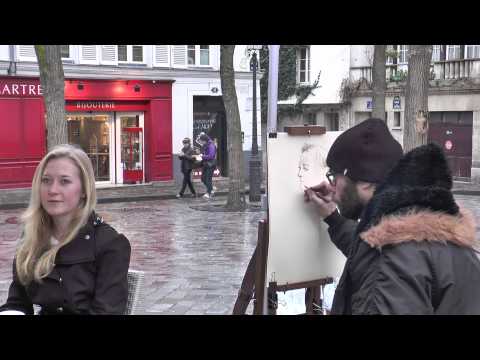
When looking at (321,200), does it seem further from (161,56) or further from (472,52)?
(472,52)

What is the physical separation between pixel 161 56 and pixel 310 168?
19.6 meters

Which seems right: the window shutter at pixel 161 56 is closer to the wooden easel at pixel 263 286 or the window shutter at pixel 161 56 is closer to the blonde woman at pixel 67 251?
the wooden easel at pixel 263 286

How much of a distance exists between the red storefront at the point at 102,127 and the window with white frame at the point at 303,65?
9355 millimetres

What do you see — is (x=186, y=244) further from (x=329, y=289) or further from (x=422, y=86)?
(x=329, y=289)

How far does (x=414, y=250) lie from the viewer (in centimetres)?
185

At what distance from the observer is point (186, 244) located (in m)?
11.4

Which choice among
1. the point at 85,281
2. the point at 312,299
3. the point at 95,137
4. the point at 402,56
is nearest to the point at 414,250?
the point at 85,281

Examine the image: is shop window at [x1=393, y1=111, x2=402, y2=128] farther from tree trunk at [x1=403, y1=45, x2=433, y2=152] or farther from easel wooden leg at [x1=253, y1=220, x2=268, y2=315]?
easel wooden leg at [x1=253, y1=220, x2=268, y2=315]

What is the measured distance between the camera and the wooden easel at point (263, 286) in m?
3.82

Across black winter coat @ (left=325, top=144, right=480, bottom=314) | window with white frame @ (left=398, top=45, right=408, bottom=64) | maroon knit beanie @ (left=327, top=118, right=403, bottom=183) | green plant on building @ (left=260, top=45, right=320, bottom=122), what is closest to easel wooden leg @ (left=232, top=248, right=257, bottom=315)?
maroon knit beanie @ (left=327, top=118, right=403, bottom=183)

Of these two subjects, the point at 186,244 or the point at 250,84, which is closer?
the point at 186,244

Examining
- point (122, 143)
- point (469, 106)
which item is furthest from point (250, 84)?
point (469, 106)
